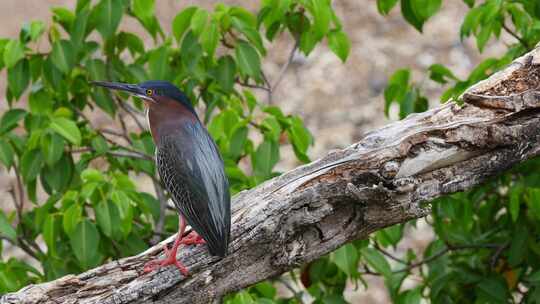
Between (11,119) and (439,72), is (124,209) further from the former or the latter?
(439,72)

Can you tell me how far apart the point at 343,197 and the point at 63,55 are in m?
1.67

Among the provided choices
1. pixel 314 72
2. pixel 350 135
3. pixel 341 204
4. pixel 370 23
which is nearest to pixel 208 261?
pixel 341 204

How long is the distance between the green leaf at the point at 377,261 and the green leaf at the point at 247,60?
3.08 feet

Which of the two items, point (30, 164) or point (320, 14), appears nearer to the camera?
point (320, 14)

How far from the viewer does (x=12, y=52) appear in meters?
4.69

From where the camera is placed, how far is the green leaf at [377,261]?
180 inches

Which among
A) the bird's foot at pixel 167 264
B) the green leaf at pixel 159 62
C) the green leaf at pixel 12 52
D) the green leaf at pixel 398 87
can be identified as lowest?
the green leaf at pixel 398 87

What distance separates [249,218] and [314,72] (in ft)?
22.0

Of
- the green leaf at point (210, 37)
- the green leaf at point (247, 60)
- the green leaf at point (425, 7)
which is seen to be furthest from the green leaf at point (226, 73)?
the green leaf at point (425, 7)

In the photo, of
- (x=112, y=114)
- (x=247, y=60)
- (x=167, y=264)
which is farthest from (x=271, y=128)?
(x=167, y=264)

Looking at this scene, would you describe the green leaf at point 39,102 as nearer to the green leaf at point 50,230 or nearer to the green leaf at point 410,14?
the green leaf at point 50,230

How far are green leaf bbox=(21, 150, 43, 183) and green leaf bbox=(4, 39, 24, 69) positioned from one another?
0.41 meters

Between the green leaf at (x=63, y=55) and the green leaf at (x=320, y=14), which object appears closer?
the green leaf at (x=320, y=14)

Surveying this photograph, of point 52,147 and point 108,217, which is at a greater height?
point 52,147
